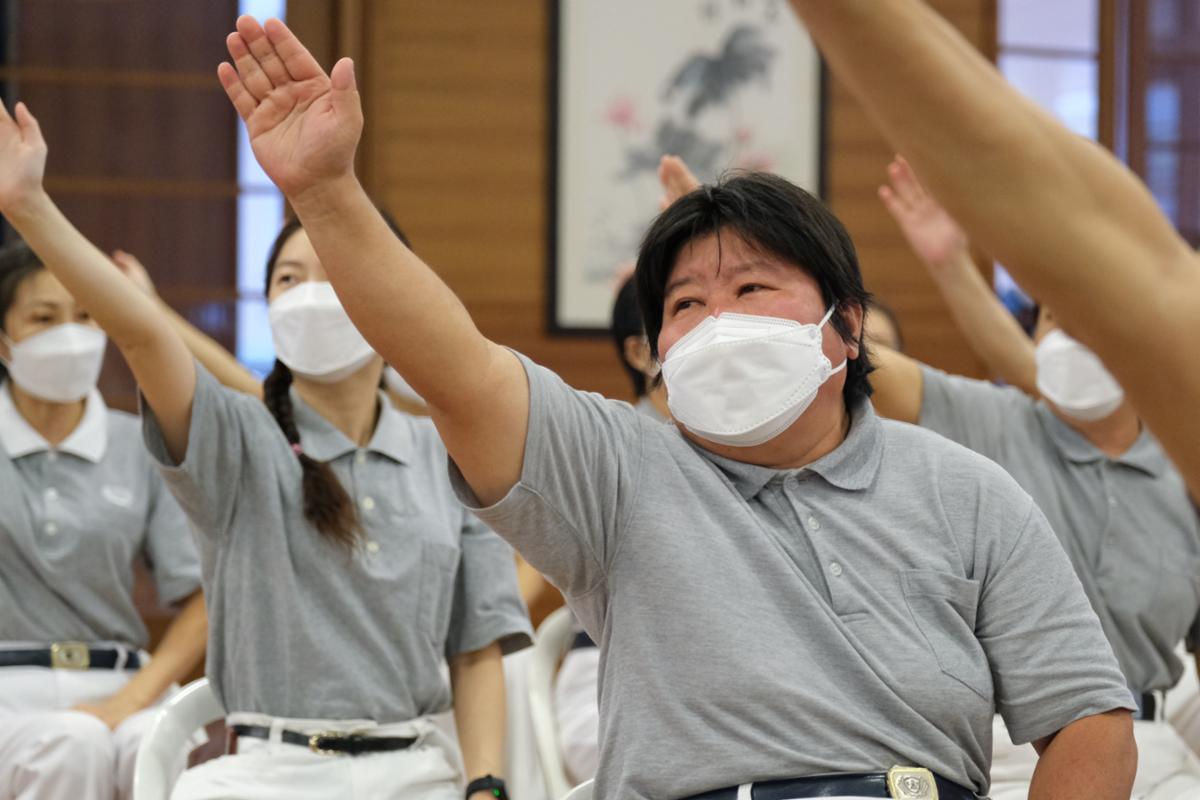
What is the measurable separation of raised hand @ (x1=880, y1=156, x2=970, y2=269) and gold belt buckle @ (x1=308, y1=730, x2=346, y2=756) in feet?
5.01

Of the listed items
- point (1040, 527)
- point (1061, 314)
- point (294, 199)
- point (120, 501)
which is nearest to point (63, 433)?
point (120, 501)

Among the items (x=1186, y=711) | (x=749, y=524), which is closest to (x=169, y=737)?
(x=749, y=524)

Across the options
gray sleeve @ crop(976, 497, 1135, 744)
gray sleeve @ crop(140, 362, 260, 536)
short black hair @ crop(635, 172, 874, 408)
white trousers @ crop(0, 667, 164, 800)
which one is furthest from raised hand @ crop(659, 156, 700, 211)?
white trousers @ crop(0, 667, 164, 800)

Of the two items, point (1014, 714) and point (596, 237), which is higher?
point (596, 237)

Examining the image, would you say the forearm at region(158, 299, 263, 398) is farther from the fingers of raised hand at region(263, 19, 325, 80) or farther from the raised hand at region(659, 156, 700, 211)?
the fingers of raised hand at region(263, 19, 325, 80)

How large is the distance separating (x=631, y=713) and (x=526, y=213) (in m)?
3.20

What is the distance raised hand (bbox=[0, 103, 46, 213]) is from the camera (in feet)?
6.36

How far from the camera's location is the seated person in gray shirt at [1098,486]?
2334 mm

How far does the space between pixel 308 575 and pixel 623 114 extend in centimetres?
273

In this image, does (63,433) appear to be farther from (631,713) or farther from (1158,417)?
(1158,417)

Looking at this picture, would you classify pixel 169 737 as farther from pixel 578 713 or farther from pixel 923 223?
pixel 923 223

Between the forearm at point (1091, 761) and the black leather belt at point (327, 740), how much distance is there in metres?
1.01

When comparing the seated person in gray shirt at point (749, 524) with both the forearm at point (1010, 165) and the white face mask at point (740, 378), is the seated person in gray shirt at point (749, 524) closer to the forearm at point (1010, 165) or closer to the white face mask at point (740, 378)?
the white face mask at point (740, 378)

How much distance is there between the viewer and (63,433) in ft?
9.12
